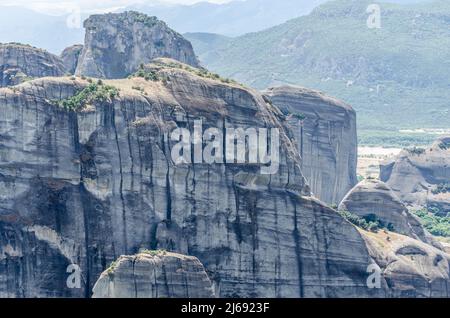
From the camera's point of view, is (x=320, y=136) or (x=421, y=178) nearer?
(x=320, y=136)

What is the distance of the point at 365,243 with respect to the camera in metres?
78.8

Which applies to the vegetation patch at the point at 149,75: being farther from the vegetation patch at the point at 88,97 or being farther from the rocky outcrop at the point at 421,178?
the rocky outcrop at the point at 421,178

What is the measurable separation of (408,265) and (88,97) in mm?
22843

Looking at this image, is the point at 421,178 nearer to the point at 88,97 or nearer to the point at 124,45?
the point at 124,45

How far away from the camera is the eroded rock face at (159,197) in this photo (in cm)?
7156

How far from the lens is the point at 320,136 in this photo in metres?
117

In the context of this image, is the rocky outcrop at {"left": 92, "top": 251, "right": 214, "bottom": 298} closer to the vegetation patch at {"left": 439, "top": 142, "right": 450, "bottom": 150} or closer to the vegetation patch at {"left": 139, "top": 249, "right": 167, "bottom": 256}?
the vegetation patch at {"left": 139, "top": 249, "right": 167, "bottom": 256}

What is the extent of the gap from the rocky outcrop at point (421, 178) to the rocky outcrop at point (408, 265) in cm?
5371

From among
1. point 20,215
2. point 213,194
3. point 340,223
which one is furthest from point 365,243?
point 20,215

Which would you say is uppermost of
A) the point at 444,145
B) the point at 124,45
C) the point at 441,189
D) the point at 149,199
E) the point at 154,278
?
the point at 124,45

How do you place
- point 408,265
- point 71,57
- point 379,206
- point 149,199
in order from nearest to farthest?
1. point 149,199
2. point 408,265
3. point 379,206
4. point 71,57

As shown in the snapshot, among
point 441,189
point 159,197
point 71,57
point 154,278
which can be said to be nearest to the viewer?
point 154,278

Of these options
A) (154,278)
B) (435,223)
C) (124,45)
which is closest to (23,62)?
(124,45)
